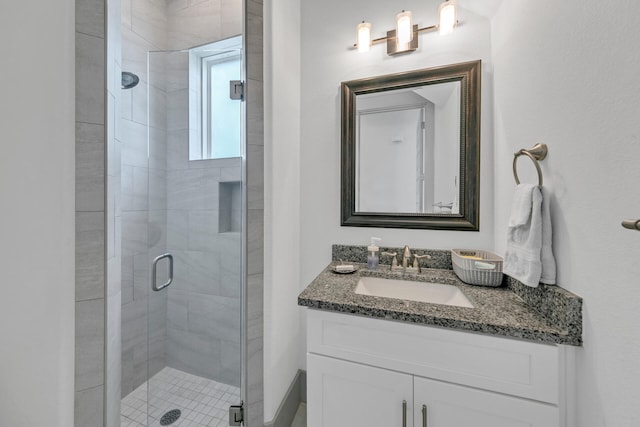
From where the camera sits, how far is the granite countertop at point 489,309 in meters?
0.71

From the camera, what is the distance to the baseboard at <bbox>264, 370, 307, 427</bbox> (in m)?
1.26

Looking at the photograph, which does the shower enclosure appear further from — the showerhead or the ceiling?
the ceiling

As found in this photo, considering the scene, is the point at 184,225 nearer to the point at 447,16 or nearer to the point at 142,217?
the point at 142,217

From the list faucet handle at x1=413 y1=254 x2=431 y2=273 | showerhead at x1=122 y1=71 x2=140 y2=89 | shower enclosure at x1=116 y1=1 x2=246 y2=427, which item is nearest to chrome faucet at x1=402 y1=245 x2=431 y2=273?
faucet handle at x1=413 y1=254 x2=431 y2=273

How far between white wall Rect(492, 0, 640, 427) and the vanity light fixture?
37 centimetres

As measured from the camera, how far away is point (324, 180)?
152cm

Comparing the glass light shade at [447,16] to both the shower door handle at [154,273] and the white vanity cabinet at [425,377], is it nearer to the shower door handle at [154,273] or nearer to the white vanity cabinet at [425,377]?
the white vanity cabinet at [425,377]

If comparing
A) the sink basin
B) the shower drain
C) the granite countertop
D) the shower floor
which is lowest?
the shower drain

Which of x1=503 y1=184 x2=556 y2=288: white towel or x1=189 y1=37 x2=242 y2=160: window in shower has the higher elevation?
x1=189 y1=37 x2=242 y2=160: window in shower

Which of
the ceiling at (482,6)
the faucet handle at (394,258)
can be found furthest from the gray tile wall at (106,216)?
the ceiling at (482,6)

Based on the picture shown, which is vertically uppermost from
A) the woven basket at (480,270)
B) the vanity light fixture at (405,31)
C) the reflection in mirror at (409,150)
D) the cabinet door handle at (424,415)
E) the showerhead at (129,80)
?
the vanity light fixture at (405,31)

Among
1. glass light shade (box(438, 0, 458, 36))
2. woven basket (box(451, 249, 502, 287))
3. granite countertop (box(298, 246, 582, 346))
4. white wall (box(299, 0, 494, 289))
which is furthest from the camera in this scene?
white wall (box(299, 0, 494, 289))

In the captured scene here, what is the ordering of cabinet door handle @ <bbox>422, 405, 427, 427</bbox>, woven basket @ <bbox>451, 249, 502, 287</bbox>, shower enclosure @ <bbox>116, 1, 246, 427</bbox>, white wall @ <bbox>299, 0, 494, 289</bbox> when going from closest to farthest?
cabinet door handle @ <bbox>422, 405, 427, 427</bbox>
woven basket @ <bbox>451, 249, 502, 287</bbox>
white wall @ <bbox>299, 0, 494, 289</bbox>
shower enclosure @ <bbox>116, 1, 246, 427</bbox>
